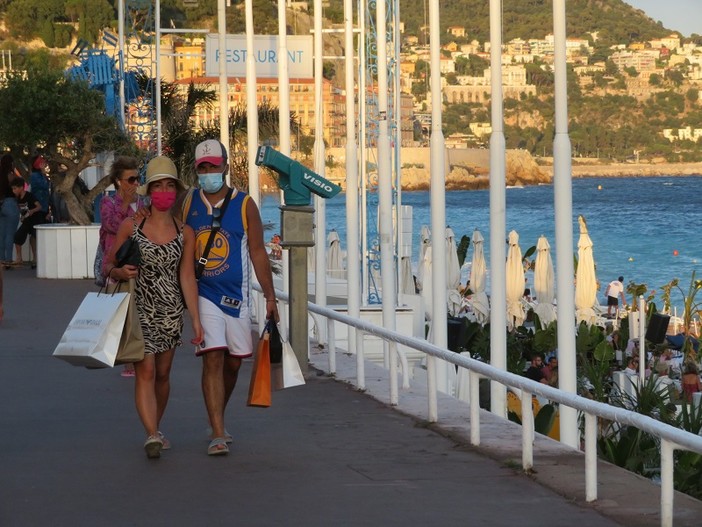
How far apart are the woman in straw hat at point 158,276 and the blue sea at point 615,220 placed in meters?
58.0

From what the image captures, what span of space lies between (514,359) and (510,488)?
1671 centimetres

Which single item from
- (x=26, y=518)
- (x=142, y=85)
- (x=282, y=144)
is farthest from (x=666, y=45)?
(x=26, y=518)

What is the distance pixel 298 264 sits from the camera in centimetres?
1116

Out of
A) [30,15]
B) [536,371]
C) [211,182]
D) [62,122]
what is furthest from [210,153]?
[30,15]

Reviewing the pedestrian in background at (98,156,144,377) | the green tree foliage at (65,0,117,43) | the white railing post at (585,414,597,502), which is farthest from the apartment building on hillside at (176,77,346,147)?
the green tree foliage at (65,0,117,43)

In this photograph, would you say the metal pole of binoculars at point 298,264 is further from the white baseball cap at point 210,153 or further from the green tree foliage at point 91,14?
the green tree foliage at point 91,14

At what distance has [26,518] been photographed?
6.36 m

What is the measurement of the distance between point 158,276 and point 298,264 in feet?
10.9

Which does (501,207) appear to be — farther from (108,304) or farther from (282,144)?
(108,304)

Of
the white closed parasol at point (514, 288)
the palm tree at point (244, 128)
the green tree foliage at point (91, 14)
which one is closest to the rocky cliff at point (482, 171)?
the green tree foliage at point (91, 14)

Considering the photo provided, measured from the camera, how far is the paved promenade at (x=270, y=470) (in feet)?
21.1

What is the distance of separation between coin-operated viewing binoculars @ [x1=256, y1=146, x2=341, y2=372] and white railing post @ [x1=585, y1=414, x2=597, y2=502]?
14.7 ft

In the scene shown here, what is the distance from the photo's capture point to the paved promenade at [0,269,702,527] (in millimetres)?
6426

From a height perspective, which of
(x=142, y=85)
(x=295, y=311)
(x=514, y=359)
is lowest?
(x=514, y=359)
